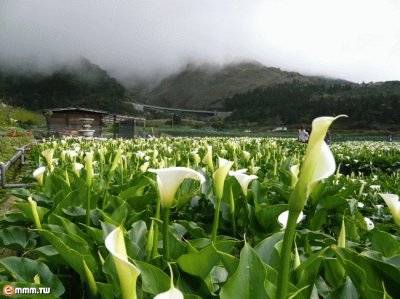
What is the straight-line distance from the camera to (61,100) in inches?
2918

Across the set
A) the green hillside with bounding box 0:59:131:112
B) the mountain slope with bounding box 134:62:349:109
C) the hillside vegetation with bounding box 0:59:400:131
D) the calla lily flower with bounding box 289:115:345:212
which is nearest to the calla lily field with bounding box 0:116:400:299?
the calla lily flower with bounding box 289:115:345:212

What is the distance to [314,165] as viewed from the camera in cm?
70

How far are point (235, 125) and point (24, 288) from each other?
277 ft

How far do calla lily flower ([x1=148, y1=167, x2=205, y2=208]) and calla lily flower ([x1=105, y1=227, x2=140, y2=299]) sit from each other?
12.9 inches

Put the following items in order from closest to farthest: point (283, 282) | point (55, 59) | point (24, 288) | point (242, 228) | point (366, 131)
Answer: point (283, 282) → point (24, 288) → point (242, 228) → point (366, 131) → point (55, 59)

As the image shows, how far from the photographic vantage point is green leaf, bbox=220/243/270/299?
894 millimetres

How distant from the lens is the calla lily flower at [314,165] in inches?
27.3

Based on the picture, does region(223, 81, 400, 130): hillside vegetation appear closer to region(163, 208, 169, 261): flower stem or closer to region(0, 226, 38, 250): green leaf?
region(0, 226, 38, 250): green leaf

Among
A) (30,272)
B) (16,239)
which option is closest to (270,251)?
(30,272)

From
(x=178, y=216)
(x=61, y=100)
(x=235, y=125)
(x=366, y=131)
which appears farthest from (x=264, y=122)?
(x=178, y=216)

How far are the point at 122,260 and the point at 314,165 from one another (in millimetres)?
373

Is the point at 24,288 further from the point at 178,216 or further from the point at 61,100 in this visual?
the point at 61,100

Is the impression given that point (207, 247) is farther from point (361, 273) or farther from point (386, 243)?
point (386, 243)

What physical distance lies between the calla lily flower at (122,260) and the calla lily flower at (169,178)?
1.07 feet
